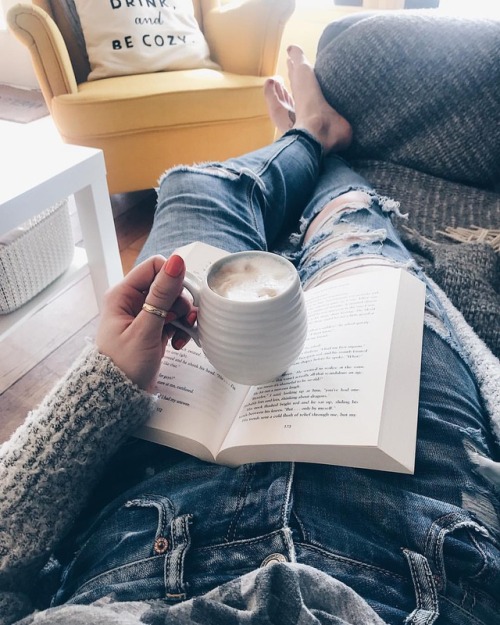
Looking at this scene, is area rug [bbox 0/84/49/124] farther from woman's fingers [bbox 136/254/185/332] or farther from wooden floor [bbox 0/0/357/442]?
woman's fingers [bbox 136/254/185/332]

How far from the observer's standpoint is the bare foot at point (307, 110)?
1021 millimetres

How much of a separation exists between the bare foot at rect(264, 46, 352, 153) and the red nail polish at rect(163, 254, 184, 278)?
2.18ft

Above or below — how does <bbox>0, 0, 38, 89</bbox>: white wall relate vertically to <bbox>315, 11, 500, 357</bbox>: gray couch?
below

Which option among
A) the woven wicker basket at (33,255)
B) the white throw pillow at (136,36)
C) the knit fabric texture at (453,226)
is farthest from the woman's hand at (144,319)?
the white throw pillow at (136,36)

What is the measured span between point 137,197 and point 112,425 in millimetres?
1404

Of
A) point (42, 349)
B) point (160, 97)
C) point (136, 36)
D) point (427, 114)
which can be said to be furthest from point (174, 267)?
point (136, 36)

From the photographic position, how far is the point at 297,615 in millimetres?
309

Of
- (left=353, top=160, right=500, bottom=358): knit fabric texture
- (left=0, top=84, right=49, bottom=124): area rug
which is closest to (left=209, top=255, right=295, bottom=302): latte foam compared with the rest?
(left=353, top=160, right=500, bottom=358): knit fabric texture

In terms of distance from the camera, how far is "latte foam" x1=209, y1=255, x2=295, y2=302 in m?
0.44

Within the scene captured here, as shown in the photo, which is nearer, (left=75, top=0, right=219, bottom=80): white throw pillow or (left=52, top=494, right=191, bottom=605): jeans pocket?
(left=52, top=494, right=191, bottom=605): jeans pocket

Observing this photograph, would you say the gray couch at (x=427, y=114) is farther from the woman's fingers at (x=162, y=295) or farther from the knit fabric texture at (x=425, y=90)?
the woman's fingers at (x=162, y=295)

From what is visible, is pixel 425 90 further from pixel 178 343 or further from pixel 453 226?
pixel 178 343

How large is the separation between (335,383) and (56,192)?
671 mm

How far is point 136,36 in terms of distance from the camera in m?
1.59
